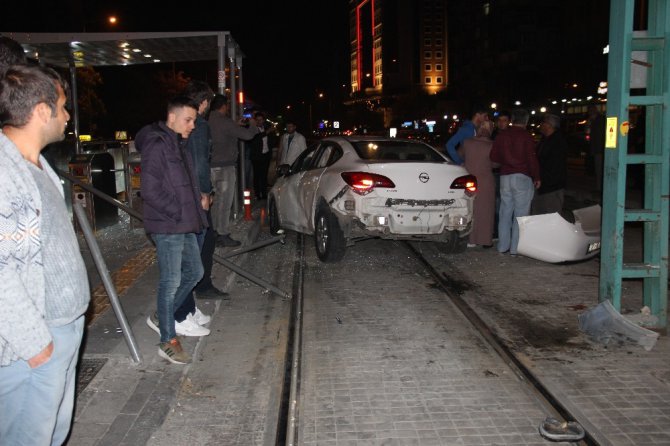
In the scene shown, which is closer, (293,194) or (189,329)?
(189,329)

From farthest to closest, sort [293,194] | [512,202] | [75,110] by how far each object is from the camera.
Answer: [75,110] < [293,194] < [512,202]

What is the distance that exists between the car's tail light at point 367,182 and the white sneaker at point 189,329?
10.2ft

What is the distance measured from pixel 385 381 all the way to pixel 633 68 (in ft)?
10.7

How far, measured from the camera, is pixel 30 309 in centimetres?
216

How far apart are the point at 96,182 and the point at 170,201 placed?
250 inches

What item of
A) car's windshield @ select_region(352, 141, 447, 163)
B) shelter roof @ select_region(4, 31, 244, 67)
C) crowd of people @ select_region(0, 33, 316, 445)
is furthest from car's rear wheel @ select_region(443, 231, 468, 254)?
crowd of people @ select_region(0, 33, 316, 445)

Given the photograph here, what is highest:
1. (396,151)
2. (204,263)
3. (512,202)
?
(396,151)

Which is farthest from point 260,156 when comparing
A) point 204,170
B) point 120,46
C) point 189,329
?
point 189,329

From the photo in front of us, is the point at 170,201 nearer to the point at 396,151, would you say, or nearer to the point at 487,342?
the point at 487,342

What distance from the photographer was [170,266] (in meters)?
4.74

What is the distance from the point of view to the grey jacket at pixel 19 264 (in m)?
2.12

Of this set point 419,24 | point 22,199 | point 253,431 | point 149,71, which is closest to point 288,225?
point 253,431

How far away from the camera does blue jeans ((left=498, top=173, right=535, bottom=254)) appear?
889 centimetres

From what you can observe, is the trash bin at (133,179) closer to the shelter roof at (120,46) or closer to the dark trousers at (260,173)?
the shelter roof at (120,46)
